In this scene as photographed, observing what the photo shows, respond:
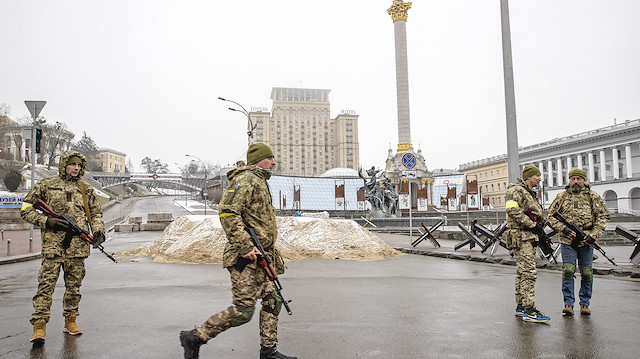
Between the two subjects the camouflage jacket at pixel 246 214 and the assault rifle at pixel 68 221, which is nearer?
the camouflage jacket at pixel 246 214

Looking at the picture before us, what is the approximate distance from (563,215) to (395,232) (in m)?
21.7

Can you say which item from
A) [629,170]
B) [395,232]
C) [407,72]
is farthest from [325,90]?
[395,232]

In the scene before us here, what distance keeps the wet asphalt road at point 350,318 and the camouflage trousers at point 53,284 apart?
305mm

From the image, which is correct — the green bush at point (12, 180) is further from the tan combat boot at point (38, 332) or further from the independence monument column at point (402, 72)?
the tan combat boot at point (38, 332)

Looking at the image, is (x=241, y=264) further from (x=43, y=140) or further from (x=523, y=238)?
(x=43, y=140)

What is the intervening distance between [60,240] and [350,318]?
137 inches

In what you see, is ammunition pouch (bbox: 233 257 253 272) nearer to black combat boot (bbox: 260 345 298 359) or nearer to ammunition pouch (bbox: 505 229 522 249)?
black combat boot (bbox: 260 345 298 359)

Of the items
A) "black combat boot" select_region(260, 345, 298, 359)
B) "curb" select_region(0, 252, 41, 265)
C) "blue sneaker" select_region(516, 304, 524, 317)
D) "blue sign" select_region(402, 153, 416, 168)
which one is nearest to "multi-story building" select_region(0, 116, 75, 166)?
"curb" select_region(0, 252, 41, 265)

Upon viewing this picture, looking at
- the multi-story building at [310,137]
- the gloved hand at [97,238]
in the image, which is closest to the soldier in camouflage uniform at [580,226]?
the gloved hand at [97,238]

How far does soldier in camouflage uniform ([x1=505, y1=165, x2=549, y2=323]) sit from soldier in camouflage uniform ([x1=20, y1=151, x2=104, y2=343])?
16.5 feet

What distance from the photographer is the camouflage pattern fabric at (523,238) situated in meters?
5.56

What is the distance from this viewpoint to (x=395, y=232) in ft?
90.9

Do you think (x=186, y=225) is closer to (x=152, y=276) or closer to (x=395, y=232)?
(x=152, y=276)

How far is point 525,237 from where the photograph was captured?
5703mm
